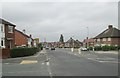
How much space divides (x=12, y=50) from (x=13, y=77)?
2456cm

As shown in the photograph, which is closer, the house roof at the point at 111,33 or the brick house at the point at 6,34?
the brick house at the point at 6,34

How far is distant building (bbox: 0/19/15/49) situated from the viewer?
2022 inches

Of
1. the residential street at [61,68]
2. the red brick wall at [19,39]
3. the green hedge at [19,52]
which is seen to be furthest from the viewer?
the red brick wall at [19,39]

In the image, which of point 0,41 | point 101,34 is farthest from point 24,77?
point 101,34

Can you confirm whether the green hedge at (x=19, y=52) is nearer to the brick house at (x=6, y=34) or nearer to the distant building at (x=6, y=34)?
the brick house at (x=6, y=34)

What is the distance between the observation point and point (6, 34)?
53031 mm

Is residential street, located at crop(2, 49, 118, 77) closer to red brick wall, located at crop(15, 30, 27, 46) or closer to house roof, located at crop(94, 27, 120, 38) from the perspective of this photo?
red brick wall, located at crop(15, 30, 27, 46)

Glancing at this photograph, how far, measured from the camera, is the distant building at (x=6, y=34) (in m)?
51.3

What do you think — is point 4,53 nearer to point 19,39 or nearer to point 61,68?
point 61,68

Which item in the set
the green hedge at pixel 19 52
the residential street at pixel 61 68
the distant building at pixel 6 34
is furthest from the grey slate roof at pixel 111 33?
the residential street at pixel 61 68

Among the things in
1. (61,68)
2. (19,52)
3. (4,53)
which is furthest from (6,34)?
(61,68)

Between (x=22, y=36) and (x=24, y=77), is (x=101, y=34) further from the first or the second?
(x=24, y=77)

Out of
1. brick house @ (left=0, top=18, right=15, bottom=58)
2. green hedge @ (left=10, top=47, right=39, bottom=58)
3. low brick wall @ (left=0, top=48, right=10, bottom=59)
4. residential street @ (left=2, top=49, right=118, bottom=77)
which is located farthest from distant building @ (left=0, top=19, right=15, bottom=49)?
residential street @ (left=2, top=49, right=118, bottom=77)

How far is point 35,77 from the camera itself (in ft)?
49.3
